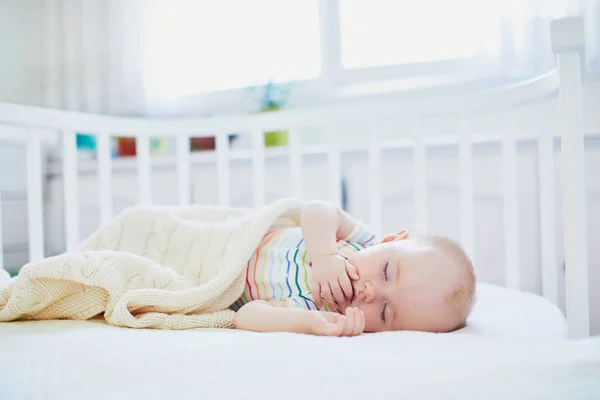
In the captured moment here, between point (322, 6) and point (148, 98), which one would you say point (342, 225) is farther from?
point (148, 98)

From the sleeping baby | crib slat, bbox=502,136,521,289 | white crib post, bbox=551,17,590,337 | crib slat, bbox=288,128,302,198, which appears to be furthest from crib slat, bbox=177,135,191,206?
white crib post, bbox=551,17,590,337

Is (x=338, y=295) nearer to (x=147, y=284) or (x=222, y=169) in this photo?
(x=147, y=284)

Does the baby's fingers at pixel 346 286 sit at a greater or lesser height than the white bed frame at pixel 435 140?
lesser

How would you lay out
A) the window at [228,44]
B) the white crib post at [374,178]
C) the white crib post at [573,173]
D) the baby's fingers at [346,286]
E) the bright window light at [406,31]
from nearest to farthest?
the white crib post at [573,173]
the baby's fingers at [346,286]
the white crib post at [374,178]
the bright window light at [406,31]
the window at [228,44]

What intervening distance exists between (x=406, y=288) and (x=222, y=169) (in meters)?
0.78

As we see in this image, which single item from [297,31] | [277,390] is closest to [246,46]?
[297,31]

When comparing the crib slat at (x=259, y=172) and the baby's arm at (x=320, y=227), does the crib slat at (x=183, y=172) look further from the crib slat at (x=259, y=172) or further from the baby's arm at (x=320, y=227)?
the baby's arm at (x=320, y=227)

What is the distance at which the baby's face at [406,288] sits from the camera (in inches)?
31.6

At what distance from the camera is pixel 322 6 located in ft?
5.98

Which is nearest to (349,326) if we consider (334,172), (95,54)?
(334,172)

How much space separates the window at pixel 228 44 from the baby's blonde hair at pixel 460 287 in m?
1.12

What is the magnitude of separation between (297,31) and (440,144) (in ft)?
2.08

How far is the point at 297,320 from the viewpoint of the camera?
0.81m

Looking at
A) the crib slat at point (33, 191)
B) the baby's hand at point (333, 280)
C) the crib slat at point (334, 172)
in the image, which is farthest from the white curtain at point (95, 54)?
the baby's hand at point (333, 280)
